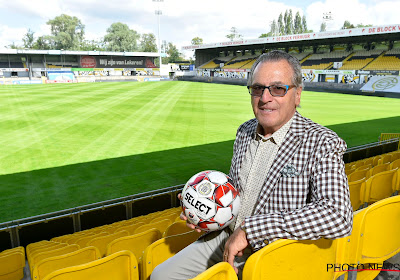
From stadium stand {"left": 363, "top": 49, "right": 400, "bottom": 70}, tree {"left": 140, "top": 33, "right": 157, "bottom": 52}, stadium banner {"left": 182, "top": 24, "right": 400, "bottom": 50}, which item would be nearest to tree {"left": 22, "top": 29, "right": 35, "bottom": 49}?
tree {"left": 140, "top": 33, "right": 157, "bottom": 52}

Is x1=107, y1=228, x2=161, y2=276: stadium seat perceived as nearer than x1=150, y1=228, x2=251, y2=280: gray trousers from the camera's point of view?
No

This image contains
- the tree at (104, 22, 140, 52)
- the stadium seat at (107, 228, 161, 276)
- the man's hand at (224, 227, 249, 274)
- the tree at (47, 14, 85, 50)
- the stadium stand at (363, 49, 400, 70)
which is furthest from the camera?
the tree at (104, 22, 140, 52)

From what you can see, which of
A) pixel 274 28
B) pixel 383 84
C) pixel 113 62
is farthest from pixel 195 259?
pixel 274 28

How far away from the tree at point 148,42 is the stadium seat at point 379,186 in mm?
129068

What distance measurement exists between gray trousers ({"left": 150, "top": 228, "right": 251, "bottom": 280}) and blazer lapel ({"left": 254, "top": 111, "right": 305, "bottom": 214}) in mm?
414

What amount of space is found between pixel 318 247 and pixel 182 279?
3.29 feet

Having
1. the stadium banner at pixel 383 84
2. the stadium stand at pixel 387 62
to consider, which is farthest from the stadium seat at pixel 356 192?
the stadium stand at pixel 387 62

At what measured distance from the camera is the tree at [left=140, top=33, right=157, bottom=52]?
126 meters

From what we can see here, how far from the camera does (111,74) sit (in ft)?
243

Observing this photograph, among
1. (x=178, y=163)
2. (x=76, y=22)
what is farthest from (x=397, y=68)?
(x=76, y=22)

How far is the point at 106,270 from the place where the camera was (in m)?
2.20

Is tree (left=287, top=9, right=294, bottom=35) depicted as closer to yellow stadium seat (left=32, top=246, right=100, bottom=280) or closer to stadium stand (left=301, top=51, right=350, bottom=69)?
stadium stand (left=301, top=51, right=350, bottom=69)

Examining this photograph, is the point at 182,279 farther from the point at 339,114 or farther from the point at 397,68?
the point at 397,68

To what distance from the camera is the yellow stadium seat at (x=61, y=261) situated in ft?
9.43
